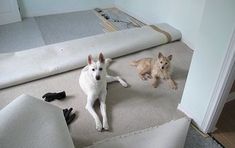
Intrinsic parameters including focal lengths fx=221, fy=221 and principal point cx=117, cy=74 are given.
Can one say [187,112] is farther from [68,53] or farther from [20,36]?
[20,36]

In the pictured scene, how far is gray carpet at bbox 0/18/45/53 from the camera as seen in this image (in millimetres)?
2701

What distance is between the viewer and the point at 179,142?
55.1 inches

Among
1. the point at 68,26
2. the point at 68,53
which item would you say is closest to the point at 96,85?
the point at 68,53

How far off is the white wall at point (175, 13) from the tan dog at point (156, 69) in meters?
0.78

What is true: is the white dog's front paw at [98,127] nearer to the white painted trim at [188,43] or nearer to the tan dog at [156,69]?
the tan dog at [156,69]

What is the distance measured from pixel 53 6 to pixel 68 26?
2.00ft

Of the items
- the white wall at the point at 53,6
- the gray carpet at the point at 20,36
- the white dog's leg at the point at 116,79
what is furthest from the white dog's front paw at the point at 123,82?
the white wall at the point at 53,6

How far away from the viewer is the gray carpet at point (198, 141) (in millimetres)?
1546

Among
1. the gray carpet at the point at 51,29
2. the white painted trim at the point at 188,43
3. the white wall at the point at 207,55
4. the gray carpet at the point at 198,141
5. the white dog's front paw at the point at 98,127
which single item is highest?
the white wall at the point at 207,55

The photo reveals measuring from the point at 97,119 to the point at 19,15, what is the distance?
244 cm

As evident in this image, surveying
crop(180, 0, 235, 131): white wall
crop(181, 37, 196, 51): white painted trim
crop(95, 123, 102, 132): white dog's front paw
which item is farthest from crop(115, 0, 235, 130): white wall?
crop(181, 37, 196, 51): white painted trim

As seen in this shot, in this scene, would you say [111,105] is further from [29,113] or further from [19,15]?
[19,15]

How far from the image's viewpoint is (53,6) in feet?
11.7

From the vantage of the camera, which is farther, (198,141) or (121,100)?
(121,100)
